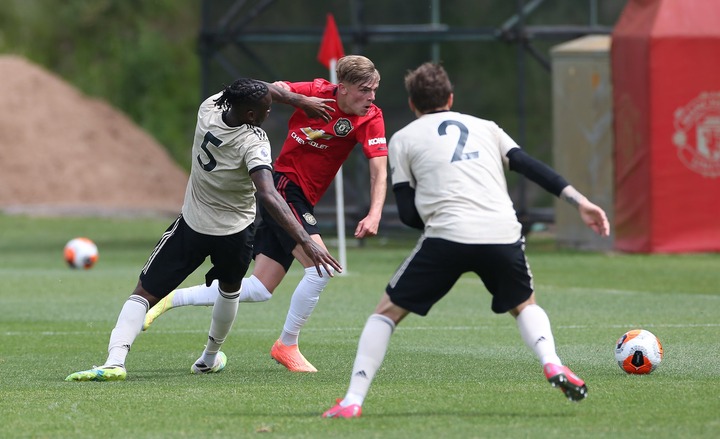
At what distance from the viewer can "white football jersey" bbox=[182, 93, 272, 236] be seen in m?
8.57

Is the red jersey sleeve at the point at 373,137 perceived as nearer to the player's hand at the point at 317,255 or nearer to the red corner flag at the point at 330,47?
the player's hand at the point at 317,255

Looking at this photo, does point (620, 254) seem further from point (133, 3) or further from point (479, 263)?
point (133, 3)

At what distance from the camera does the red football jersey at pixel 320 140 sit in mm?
9656

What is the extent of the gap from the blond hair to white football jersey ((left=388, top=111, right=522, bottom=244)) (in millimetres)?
1972

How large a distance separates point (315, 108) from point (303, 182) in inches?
29.9

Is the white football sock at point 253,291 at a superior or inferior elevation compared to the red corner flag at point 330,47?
inferior

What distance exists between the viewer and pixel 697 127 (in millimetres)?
20750

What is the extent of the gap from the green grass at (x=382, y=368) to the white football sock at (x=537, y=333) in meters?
0.34

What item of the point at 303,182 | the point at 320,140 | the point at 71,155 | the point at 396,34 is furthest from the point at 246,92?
the point at 71,155

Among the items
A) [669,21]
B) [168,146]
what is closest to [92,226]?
Result: [669,21]

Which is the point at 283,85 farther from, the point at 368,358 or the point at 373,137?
the point at 368,358

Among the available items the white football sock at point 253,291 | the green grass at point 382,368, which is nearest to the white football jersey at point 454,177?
the green grass at point 382,368

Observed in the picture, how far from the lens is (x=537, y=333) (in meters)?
7.22

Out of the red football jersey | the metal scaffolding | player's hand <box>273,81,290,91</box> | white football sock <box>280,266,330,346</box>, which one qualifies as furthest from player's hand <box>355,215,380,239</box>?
the metal scaffolding
